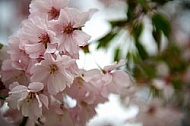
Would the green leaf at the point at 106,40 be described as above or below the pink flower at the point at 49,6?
below

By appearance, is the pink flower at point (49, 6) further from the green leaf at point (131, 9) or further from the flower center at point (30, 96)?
the green leaf at point (131, 9)

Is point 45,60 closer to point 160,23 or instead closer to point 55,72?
point 55,72

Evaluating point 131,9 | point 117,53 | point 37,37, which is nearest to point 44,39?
point 37,37

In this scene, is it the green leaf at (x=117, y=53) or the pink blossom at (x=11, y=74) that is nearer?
the pink blossom at (x=11, y=74)

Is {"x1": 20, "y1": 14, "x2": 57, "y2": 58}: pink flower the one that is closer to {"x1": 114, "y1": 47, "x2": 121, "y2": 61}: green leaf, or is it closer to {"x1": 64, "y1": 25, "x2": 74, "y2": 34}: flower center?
{"x1": 64, "y1": 25, "x2": 74, "y2": 34}: flower center

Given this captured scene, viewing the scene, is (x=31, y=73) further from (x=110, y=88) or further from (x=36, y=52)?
(x=110, y=88)

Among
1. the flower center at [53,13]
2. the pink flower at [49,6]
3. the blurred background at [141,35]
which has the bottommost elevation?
the blurred background at [141,35]

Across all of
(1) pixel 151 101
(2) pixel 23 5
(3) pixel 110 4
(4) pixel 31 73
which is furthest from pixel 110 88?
(2) pixel 23 5

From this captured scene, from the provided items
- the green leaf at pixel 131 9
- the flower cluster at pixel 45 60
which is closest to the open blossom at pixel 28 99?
the flower cluster at pixel 45 60
